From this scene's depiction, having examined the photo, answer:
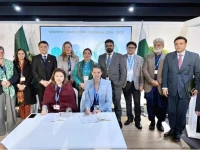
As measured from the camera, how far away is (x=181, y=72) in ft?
8.94

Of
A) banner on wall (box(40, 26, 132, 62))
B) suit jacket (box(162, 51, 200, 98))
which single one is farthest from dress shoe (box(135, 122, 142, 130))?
banner on wall (box(40, 26, 132, 62))

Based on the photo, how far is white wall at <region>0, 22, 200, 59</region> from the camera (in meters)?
4.32

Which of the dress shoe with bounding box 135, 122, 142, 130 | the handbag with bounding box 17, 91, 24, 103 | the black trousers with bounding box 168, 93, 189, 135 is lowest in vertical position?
the dress shoe with bounding box 135, 122, 142, 130

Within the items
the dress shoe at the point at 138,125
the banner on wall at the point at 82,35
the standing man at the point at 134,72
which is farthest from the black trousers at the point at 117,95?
the banner on wall at the point at 82,35

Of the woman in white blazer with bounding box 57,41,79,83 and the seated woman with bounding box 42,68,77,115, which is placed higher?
the woman in white blazer with bounding box 57,41,79,83

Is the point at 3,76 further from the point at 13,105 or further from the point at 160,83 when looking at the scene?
the point at 160,83

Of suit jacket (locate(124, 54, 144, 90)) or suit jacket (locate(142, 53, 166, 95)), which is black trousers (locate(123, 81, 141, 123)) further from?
suit jacket (locate(142, 53, 166, 95))

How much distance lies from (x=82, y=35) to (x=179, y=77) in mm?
2550

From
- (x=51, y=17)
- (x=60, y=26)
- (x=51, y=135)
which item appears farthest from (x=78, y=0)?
(x=51, y=135)

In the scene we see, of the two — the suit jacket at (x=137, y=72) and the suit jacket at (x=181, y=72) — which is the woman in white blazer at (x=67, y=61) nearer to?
the suit jacket at (x=137, y=72)

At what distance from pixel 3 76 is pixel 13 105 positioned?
525 mm

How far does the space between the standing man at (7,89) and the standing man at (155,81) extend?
2187mm

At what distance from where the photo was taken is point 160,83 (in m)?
3.09

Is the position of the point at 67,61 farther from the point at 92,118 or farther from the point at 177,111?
the point at 177,111
